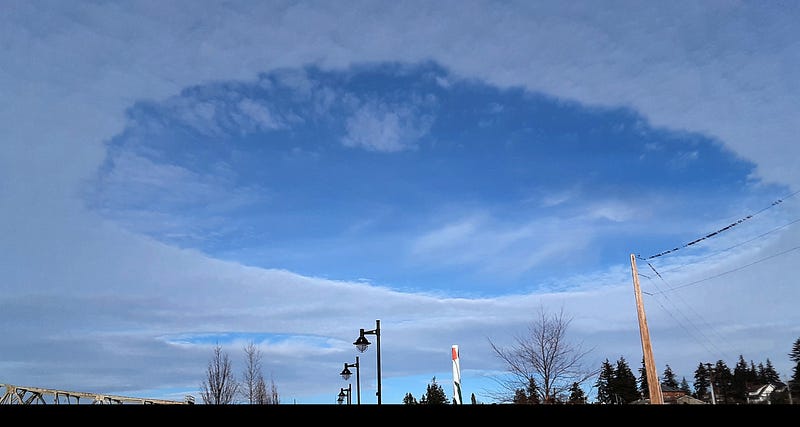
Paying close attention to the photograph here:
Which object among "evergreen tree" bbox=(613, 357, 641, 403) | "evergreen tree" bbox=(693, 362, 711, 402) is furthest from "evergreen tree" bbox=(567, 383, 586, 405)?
"evergreen tree" bbox=(693, 362, 711, 402)

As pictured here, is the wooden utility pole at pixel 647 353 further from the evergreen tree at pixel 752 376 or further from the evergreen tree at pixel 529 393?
the evergreen tree at pixel 752 376

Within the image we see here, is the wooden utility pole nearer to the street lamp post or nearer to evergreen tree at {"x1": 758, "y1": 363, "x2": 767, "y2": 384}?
the street lamp post

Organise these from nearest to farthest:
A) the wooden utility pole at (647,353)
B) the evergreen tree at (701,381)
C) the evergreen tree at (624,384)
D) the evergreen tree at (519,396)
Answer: the wooden utility pole at (647,353)
the evergreen tree at (519,396)
the evergreen tree at (624,384)
the evergreen tree at (701,381)

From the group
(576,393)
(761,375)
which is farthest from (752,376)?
(576,393)

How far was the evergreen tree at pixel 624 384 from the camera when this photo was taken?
8331 cm

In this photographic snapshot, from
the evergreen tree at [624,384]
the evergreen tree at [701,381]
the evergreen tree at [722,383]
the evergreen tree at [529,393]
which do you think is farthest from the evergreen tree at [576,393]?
the evergreen tree at [701,381]

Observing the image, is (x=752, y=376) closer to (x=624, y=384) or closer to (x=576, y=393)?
(x=624, y=384)

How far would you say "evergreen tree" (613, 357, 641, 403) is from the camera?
83312 millimetres

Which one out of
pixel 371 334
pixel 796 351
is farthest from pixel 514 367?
pixel 796 351

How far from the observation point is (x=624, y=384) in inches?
3415

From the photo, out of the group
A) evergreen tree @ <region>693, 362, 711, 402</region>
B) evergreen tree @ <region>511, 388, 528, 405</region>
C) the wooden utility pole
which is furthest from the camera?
evergreen tree @ <region>693, 362, 711, 402</region>
